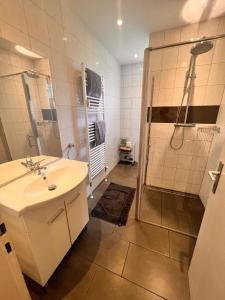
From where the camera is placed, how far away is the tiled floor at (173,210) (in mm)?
1643

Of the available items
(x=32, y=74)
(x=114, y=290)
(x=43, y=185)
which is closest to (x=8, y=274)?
(x=43, y=185)

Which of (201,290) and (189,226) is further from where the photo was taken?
(189,226)

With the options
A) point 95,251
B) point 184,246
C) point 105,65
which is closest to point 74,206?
point 95,251

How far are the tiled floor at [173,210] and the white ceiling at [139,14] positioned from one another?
240cm

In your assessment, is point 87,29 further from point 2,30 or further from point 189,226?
point 189,226

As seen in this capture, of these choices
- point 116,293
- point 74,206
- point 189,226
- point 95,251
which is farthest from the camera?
point 189,226

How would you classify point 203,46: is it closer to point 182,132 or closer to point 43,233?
point 182,132

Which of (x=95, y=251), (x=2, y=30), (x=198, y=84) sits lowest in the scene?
(x=95, y=251)

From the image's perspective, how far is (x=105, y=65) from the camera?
7.55 feet

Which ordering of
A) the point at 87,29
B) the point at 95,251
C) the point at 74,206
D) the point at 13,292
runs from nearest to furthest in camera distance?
1. the point at 13,292
2. the point at 74,206
3. the point at 95,251
4. the point at 87,29

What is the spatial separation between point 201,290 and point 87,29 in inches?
109

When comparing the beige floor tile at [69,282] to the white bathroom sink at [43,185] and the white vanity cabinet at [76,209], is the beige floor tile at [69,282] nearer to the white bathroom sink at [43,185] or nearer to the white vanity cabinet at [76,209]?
the white vanity cabinet at [76,209]

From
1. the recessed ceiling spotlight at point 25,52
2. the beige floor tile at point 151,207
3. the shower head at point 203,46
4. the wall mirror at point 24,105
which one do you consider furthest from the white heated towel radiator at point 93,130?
the shower head at point 203,46

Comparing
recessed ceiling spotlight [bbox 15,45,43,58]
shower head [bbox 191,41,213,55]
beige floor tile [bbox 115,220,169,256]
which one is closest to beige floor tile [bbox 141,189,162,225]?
beige floor tile [bbox 115,220,169,256]
